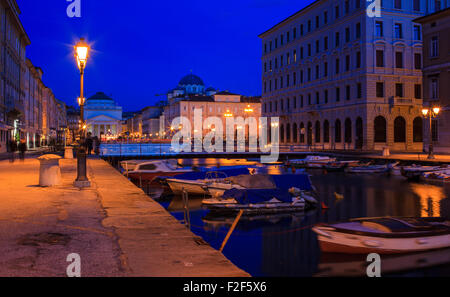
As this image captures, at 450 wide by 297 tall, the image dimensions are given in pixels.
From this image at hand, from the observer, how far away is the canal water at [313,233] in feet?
36.7

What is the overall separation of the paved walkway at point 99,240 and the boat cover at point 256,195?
5.62 metres

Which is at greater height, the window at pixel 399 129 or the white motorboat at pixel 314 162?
the window at pixel 399 129

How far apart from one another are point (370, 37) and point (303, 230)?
45079 mm

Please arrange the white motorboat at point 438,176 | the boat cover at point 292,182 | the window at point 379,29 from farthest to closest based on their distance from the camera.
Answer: the window at point 379,29, the white motorboat at point 438,176, the boat cover at point 292,182

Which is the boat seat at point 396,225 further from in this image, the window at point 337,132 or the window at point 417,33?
the window at point 417,33

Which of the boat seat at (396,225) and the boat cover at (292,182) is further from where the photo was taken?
the boat cover at (292,182)

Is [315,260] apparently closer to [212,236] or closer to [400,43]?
[212,236]

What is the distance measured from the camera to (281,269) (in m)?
11.4

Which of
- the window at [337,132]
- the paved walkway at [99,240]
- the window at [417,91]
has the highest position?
the window at [417,91]

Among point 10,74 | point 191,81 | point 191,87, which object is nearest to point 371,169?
point 10,74

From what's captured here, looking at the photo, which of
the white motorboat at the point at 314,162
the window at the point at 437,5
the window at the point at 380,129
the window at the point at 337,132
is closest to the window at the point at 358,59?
the window at the point at 380,129

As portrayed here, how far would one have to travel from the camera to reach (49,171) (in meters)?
17.1

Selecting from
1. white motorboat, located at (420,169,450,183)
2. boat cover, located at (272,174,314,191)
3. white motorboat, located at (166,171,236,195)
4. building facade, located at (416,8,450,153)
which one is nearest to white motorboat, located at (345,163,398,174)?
white motorboat, located at (420,169,450,183)
